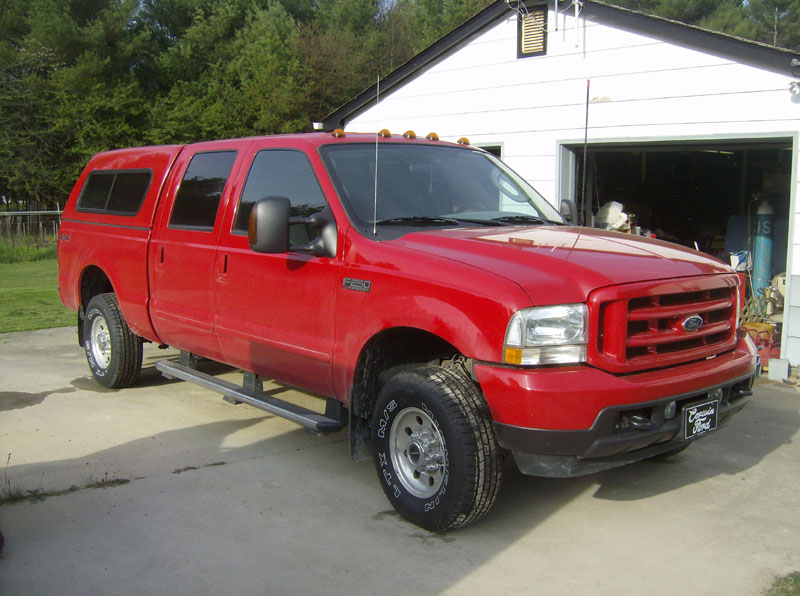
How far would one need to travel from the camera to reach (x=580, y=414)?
3.64 m

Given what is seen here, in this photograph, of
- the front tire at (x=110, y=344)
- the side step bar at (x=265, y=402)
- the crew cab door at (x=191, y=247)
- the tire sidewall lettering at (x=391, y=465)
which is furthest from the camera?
the front tire at (x=110, y=344)

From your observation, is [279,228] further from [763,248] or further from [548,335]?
[763,248]

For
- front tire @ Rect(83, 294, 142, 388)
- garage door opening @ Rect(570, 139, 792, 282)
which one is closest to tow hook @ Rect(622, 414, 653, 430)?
front tire @ Rect(83, 294, 142, 388)

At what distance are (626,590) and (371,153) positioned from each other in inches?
120

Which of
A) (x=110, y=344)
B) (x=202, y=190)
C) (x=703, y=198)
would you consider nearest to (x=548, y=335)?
(x=202, y=190)

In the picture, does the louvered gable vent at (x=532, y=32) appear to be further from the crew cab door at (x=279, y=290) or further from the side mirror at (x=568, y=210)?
the crew cab door at (x=279, y=290)

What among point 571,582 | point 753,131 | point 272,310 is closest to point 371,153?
point 272,310

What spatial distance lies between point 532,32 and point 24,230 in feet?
63.9

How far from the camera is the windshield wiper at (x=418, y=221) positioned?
4734 millimetres

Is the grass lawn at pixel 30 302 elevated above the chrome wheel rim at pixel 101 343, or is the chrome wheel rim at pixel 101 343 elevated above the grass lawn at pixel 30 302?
the chrome wheel rim at pixel 101 343

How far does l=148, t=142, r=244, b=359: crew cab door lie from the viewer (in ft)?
18.6

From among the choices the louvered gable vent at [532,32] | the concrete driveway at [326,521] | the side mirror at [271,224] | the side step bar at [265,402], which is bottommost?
the concrete driveway at [326,521]

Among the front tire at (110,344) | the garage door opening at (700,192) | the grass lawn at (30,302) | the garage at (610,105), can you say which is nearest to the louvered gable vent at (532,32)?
the garage at (610,105)

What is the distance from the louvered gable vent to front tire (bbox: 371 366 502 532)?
701 centimetres
